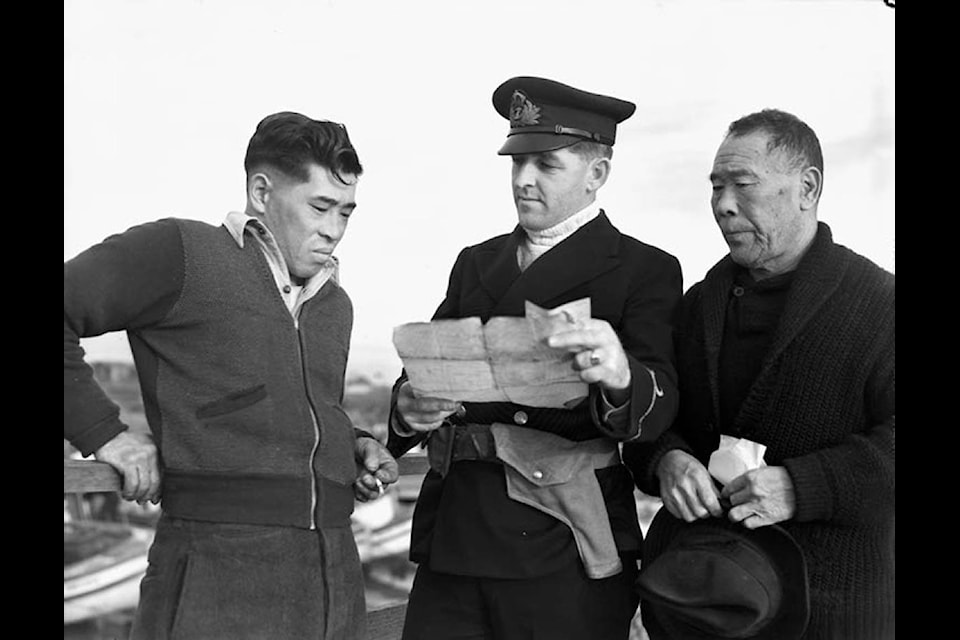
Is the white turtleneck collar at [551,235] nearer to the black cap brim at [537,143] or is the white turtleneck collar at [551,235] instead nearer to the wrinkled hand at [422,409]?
the black cap brim at [537,143]

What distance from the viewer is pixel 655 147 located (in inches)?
112

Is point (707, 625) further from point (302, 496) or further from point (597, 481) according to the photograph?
point (302, 496)

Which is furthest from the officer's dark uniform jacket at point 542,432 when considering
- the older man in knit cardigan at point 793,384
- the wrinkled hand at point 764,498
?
the wrinkled hand at point 764,498

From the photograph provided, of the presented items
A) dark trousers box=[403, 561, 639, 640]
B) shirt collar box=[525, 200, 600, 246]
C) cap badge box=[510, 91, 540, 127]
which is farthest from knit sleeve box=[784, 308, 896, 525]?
cap badge box=[510, 91, 540, 127]

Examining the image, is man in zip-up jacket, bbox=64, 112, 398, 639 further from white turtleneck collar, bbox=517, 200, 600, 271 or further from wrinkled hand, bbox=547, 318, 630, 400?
wrinkled hand, bbox=547, 318, 630, 400

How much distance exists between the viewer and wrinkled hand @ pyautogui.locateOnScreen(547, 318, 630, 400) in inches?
84.1

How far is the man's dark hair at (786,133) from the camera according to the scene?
255 cm

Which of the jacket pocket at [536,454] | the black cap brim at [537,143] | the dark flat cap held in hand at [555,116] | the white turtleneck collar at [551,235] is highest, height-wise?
the dark flat cap held in hand at [555,116]

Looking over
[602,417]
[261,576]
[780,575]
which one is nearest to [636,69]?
[602,417]

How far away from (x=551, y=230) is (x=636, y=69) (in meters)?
0.56

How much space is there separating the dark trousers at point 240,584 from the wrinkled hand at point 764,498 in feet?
2.75

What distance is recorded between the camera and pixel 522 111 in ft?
8.31

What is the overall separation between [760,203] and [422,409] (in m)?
0.86

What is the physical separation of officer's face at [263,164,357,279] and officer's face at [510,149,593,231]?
405 mm
